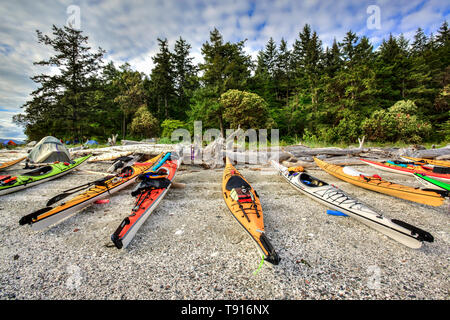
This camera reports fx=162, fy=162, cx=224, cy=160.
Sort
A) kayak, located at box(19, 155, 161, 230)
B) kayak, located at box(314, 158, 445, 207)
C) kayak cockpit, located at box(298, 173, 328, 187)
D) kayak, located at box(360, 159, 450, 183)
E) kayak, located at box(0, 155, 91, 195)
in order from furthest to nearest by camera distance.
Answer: kayak, located at box(360, 159, 450, 183) → kayak, located at box(0, 155, 91, 195) → kayak cockpit, located at box(298, 173, 328, 187) → kayak, located at box(314, 158, 445, 207) → kayak, located at box(19, 155, 161, 230)

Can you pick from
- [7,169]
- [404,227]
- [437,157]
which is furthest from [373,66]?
[7,169]

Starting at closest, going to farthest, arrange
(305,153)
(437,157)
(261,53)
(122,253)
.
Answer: (122,253) < (437,157) < (305,153) < (261,53)

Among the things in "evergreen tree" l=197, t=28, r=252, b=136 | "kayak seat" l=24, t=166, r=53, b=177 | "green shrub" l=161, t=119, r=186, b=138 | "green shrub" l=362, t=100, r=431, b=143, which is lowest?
"kayak seat" l=24, t=166, r=53, b=177

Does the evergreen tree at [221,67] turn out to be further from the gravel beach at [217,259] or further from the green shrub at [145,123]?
the gravel beach at [217,259]

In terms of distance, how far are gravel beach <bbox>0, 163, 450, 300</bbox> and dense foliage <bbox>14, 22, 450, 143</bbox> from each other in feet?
43.7

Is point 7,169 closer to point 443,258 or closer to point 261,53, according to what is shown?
point 443,258

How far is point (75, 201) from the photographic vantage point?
2.73 m

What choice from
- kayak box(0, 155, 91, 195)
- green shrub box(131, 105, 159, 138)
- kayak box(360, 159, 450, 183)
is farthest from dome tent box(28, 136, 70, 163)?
green shrub box(131, 105, 159, 138)

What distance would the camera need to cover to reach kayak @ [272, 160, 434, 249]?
6.42ft

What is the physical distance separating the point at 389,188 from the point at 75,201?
19.6ft

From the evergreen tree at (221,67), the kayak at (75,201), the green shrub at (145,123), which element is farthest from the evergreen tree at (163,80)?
the kayak at (75,201)

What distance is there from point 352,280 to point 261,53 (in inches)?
1242

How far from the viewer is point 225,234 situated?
96.5 inches

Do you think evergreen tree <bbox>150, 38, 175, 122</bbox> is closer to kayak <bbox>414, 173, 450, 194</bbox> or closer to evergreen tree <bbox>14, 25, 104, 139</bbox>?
evergreen tree <bbox>14, 25, 104, 139</bbox>
